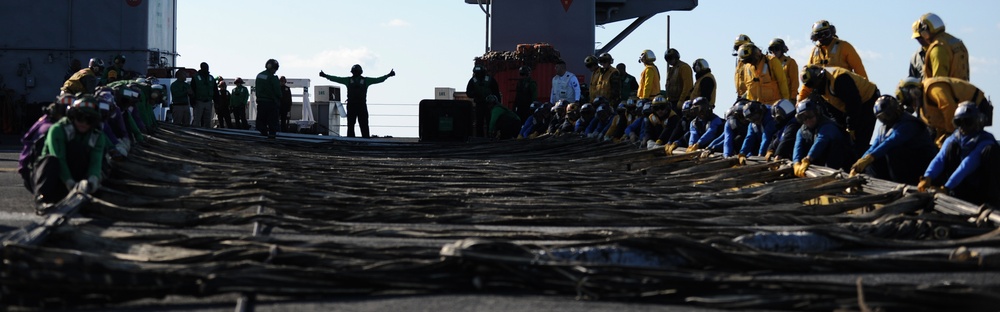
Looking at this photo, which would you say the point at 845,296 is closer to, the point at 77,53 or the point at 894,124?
the point at 894,124

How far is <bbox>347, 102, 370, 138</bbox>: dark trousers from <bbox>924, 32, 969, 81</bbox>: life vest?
14772mm

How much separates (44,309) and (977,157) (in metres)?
6.53

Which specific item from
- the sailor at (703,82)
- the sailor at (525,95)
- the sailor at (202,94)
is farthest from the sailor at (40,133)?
the sailor at (525,95)

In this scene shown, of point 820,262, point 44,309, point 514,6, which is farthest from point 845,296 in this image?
point 514,6

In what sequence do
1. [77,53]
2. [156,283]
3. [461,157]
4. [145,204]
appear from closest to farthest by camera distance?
[156,283], [145,204], [461,157], [77,53]

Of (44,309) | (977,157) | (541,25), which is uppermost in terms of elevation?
(541,25)

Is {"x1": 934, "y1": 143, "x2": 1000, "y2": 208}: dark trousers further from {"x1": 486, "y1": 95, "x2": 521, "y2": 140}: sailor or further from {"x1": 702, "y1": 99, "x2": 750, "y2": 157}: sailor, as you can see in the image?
{"x1": 486, "y1": 95, "x2": 521, "y2": 140}: sailor

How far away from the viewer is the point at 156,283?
6.75 metres

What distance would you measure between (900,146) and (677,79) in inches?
340

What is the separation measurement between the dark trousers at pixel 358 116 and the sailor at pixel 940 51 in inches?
575

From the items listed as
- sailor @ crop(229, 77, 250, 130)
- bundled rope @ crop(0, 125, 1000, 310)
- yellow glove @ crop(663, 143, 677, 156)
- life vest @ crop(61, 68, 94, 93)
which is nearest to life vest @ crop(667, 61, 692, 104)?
yellow glove @ crop(663, 143, 677, 156)

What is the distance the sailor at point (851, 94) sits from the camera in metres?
13.9

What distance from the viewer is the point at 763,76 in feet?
53.9

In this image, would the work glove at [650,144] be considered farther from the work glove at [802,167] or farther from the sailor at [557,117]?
the sailor at [557,117]
